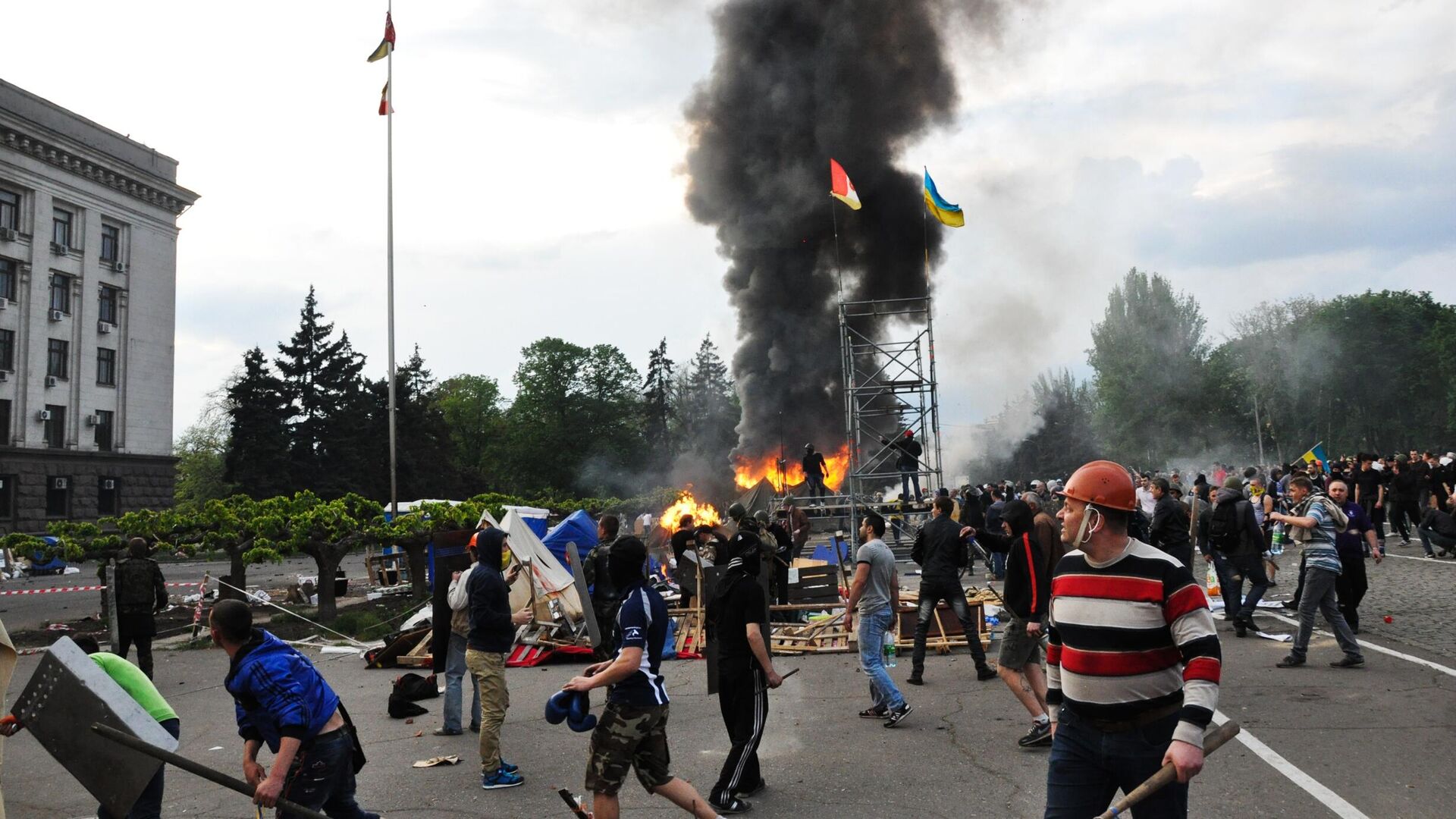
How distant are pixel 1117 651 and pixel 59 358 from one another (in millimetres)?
44981

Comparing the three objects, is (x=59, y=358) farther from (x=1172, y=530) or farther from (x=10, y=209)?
(x=1172, y=530)

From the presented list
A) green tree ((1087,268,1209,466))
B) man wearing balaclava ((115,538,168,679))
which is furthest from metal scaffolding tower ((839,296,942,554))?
green tree ((1087,268,1209,466))

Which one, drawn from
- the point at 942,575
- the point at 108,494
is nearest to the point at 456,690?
the point at 942,575

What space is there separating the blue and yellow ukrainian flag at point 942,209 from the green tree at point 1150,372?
4822 centimetres

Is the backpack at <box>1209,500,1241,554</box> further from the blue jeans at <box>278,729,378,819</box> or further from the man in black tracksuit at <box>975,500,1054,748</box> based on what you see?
the blue jeans at <box>278,729,378,819</box>

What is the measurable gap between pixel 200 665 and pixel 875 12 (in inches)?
1337

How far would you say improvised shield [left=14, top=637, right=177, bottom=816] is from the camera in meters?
3.60

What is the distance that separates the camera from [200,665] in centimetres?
→ 1188

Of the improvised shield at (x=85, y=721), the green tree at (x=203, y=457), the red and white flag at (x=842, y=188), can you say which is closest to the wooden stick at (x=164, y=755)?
the improvised shield at (x=85, y=721)

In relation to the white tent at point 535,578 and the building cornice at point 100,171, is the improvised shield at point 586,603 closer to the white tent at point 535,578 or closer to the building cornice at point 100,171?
the white tent at point 535,578

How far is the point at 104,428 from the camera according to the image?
127 feet


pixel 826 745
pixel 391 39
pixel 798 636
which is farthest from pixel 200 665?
pixel 391 39

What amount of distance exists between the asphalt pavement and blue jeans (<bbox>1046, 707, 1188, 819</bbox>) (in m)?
1.90

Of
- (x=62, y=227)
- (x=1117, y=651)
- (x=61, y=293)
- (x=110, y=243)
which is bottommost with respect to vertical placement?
(x=1117, y=651)
